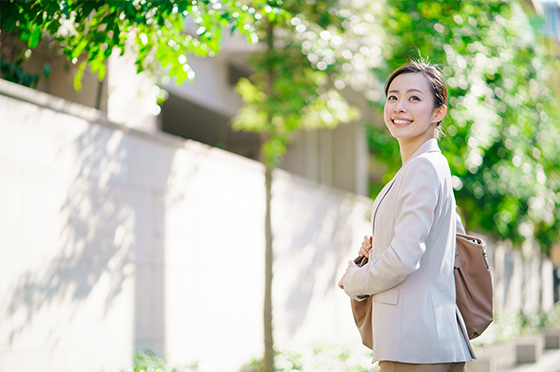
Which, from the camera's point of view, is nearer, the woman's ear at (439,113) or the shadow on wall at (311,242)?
the woman's ear at (439,113)

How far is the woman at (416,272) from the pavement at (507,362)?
7.13 metres

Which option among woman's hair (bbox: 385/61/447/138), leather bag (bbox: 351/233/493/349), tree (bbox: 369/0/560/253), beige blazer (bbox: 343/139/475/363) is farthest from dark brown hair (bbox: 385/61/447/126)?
tree (bbox: 369/0/560/253)

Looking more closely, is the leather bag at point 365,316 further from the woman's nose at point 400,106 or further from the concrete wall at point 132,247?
the concrete wall at point 132,247

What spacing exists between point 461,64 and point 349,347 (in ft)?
15.7

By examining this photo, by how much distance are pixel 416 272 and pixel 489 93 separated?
811cm

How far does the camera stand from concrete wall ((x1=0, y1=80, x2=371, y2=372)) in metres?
6.94

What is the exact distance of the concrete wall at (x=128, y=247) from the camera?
22.8ft

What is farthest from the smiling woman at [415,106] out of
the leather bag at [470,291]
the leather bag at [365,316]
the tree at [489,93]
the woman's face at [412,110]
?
the tree at [489,93]

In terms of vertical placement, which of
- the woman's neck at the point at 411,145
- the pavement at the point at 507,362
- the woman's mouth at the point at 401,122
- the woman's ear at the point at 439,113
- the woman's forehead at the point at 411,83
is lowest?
the pavement at the point at 507,362

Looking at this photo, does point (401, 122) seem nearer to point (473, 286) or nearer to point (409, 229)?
point (409, 229)

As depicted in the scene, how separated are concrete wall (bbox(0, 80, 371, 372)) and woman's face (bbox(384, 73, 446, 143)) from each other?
4595mm

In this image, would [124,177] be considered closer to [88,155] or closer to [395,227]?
[88,155]

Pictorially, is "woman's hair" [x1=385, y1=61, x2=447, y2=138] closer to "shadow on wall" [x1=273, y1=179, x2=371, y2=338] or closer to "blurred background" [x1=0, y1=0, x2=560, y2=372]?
"blurred background" [x1=0, y1=0, x2=560, y2=372]

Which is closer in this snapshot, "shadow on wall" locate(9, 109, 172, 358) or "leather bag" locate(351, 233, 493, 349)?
"leather bag" locate(351, 233, 493, 349)
